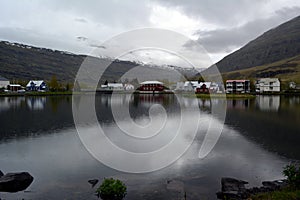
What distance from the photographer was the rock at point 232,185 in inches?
426

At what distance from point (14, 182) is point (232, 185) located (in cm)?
873

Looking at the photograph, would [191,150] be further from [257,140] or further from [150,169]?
[257,140]

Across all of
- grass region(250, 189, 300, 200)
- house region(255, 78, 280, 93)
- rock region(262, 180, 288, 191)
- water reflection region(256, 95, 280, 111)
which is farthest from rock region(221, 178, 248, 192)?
house region(255, 78, 280, 93)

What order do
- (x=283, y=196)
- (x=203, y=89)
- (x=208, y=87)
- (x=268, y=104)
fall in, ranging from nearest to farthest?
(x=283, y=196) → (x=268, y=104) → (x=203, y=89) → (x=208, y=87)

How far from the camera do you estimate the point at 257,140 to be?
20.6 m

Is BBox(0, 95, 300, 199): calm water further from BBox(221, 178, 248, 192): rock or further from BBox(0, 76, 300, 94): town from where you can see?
BBox(0, 76, 300, 94): town

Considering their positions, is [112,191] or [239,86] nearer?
[112,191]

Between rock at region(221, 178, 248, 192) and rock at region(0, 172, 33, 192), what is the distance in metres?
8.00

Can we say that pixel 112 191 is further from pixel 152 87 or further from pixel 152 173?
pixel 152 87

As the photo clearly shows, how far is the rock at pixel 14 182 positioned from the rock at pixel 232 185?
8.00 m

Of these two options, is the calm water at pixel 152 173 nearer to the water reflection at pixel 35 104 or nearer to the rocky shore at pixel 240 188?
the rocky shore at pixel 240 188

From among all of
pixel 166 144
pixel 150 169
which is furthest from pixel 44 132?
pixel 150 169

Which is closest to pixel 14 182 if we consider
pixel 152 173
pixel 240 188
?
pixel 152 173

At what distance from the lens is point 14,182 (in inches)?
445
